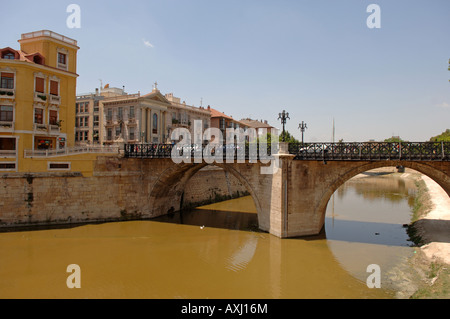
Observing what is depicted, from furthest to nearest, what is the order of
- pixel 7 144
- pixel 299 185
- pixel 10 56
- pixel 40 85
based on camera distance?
1. pixel 40 85
2. pixel 7 144
3. pixel 10 56
4. pixel 299 185

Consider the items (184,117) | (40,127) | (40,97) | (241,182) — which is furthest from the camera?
(184,117)

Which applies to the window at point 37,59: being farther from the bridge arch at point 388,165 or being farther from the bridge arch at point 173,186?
the bridge arch at point 388,165

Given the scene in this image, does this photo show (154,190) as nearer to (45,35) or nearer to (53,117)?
(53,117)

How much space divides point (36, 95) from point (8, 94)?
1862mm

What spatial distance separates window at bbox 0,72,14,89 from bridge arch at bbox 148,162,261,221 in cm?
1360

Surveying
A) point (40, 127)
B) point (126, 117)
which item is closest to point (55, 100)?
point (40, 127)

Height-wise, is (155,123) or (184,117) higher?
(184,117)

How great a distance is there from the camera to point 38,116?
2467cm

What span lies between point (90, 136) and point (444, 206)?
4362cm

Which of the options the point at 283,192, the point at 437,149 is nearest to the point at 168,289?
the point at 283,192

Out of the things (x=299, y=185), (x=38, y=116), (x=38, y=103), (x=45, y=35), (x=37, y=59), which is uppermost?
(x=45, y=35)

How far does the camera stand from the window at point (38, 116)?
80.3ft

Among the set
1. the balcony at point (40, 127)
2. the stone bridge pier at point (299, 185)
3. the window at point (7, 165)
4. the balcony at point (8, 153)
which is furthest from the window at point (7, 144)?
the stone bridge pier at point (299, 185)
